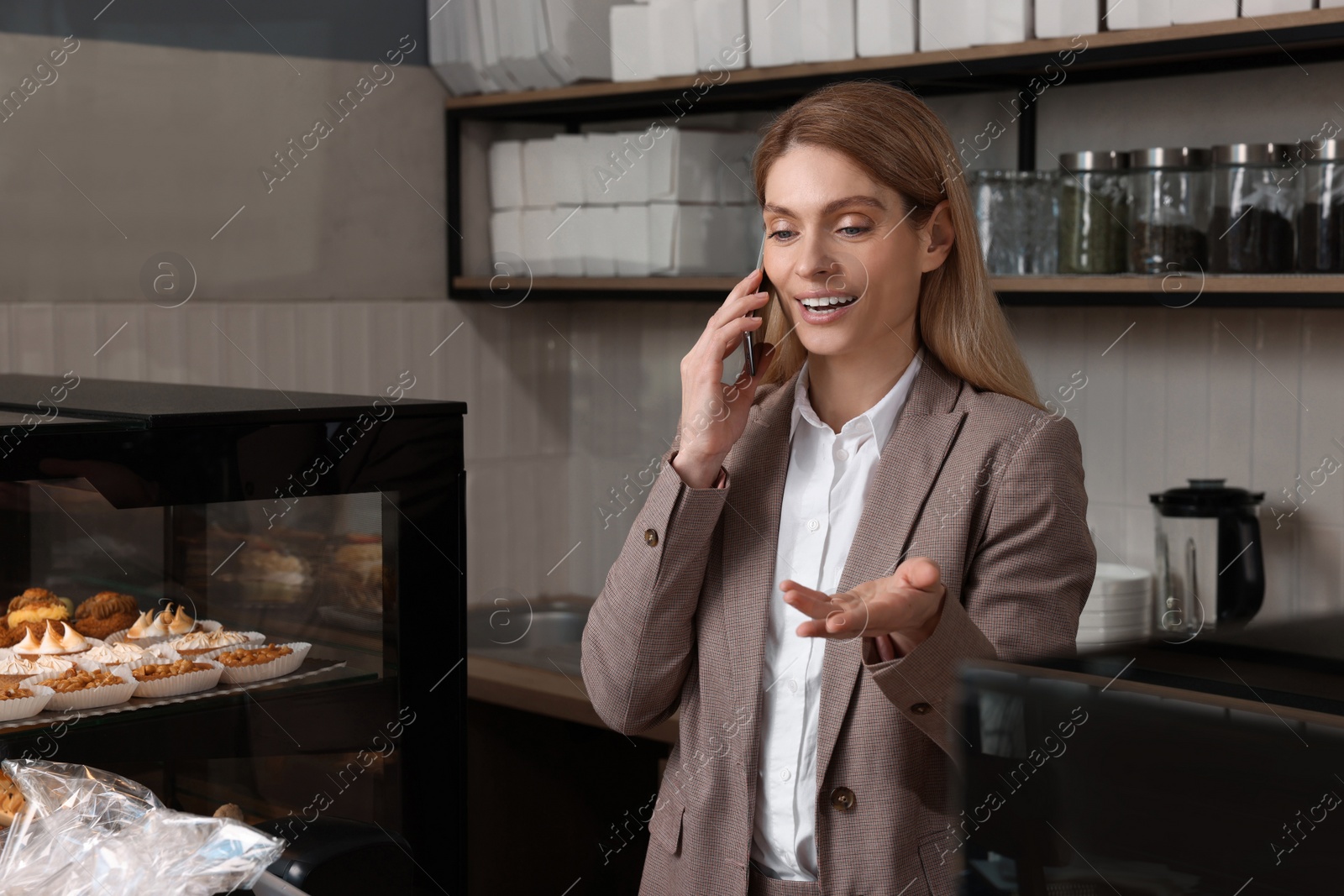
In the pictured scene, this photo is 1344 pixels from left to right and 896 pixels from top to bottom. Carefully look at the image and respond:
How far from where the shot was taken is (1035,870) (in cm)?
50

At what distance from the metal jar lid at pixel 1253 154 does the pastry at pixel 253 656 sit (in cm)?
150

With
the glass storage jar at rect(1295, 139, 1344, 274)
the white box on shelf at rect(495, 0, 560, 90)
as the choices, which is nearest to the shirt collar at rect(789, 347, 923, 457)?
the glass storage jar at rect(1295, 139, 1344, 274)

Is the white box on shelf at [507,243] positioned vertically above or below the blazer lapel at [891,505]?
above

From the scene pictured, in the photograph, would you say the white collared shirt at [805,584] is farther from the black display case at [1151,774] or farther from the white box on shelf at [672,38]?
the white box on shelf at [672,38]

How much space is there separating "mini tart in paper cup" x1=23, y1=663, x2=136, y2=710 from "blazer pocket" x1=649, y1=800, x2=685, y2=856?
45cm

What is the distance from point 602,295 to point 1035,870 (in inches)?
95.2

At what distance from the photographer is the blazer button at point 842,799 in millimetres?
1121

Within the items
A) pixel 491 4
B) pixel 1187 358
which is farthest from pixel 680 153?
pixel 1187 358

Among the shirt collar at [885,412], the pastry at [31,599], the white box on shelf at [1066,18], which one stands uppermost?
the white box on shelf at [1066,18]

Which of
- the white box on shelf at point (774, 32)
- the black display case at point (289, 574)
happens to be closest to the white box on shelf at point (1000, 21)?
the white box on shelf at point (774, 32)

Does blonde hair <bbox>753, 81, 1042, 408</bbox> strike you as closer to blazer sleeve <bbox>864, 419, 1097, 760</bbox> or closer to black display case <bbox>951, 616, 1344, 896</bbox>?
blazer sleeve <bbox>864, 419, 1097, 760</bbox>

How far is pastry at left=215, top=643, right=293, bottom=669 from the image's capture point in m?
1.10

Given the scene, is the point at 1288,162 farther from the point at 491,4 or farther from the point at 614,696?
the point at 491,4

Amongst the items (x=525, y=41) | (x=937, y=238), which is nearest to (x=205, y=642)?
(x=937, y=238)
